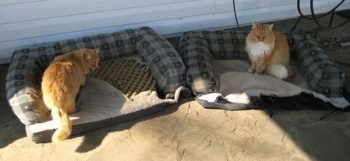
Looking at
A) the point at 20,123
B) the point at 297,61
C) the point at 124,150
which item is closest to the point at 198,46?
the point at 297,61

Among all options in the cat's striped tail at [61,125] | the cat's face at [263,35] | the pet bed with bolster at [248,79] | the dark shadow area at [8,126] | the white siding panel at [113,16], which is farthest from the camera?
the white siding panel at [113,16]

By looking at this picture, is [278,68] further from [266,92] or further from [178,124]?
[178,124]

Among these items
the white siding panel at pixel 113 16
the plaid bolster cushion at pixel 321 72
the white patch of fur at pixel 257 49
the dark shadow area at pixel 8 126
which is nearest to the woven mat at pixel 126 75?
the white siding panel at pixel 113 16

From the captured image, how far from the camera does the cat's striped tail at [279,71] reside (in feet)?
10.3

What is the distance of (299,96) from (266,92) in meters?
0.27

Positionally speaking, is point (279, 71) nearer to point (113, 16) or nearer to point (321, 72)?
point (321, 72)

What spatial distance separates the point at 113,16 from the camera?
144 inches

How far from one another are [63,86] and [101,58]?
896 mm

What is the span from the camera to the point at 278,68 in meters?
3.13

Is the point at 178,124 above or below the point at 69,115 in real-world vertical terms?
below

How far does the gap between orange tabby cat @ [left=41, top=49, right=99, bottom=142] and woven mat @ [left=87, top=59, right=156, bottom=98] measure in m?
0.28

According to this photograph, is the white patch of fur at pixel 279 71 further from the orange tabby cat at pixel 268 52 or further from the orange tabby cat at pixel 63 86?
the orange tabby cat at pixel 63 86

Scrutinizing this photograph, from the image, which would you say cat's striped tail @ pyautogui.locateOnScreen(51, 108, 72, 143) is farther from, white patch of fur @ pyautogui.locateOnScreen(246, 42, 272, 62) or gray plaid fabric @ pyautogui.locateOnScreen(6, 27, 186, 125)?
white patch of fur @ pyautogui.locateOnScreen(246, 42, 272, 62)

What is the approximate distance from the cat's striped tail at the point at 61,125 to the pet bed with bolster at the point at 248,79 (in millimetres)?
1046
